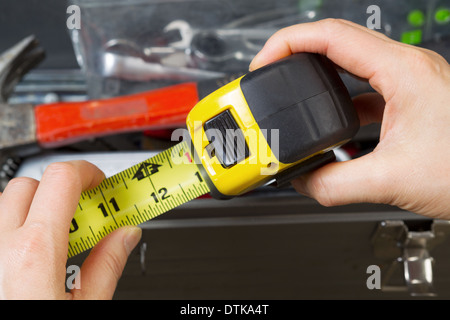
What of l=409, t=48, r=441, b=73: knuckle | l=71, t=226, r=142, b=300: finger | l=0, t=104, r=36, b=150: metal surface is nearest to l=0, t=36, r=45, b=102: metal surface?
l=0, t=104, r=36, b=150: metal surface

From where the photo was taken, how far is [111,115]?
2.39 feet

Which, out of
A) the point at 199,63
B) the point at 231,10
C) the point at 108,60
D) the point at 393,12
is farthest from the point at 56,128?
the point at 393,12

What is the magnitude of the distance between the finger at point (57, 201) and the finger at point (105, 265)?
0.05m

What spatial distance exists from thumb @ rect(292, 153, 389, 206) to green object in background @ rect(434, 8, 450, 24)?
0.58 m

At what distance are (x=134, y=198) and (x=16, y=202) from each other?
0.45 ft

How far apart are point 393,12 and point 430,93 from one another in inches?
20.1

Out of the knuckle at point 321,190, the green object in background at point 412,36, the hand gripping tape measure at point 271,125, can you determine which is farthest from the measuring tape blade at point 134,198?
the green object in background at point 412,36

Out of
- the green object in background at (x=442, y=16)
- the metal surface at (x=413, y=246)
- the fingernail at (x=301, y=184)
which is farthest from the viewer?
the green object in background at (x=442, y=16)

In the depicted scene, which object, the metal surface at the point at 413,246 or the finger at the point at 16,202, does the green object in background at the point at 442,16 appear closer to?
the metal surface at the point at 413,246

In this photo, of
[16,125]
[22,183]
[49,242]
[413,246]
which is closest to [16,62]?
[16,125]

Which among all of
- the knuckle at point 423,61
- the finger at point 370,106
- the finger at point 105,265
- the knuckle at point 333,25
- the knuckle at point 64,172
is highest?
the knuckle at point 333,25

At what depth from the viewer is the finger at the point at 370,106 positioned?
61cm

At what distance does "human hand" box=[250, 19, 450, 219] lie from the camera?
479mm

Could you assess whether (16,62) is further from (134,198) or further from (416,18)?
(416,18)
